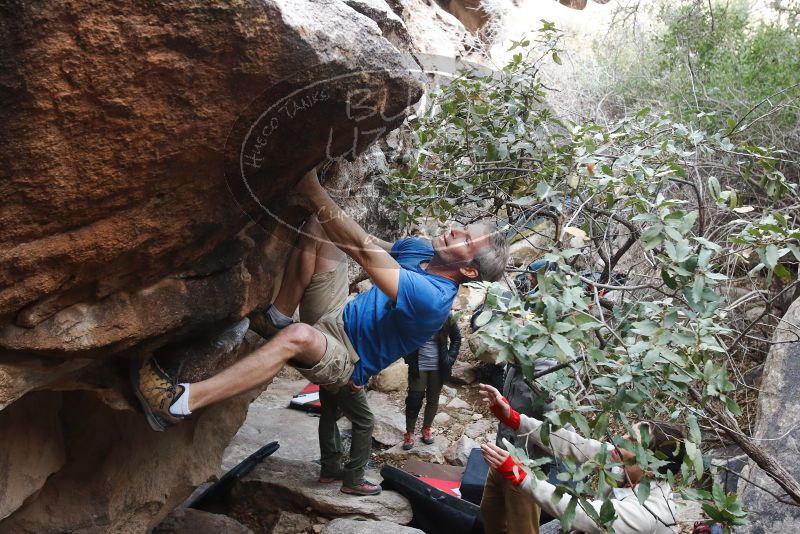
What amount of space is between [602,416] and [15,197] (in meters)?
2.09

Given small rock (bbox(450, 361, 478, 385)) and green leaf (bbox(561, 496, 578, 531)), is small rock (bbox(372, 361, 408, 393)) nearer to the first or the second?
small rock (bbox(450, 361, 478, 385))

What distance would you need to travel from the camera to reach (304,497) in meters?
4.30

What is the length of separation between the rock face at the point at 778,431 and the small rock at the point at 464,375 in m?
3.44

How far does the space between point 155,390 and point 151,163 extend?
1.08m

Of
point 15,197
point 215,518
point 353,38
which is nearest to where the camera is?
point 15,197

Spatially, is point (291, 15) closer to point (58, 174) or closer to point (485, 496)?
point (58, 174)

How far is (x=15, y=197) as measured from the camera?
198 cm

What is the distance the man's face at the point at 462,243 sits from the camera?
11.0ft

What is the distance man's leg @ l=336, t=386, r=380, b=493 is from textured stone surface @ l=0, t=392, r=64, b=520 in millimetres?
1594

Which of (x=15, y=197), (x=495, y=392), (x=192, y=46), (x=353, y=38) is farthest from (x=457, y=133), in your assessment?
(x=15, y=197)

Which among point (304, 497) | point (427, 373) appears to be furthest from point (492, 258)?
point (427, 373)

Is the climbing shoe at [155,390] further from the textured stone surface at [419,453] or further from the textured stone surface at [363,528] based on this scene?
the textured stone surface at [419,453]

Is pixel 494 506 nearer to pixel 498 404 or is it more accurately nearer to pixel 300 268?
pixel 498 404

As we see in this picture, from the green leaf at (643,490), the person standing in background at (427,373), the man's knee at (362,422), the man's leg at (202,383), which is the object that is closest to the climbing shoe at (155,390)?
the man's leg at (202,383)
